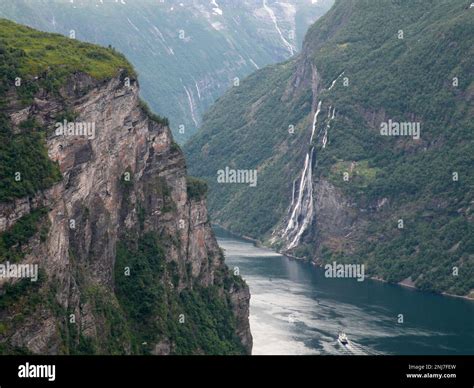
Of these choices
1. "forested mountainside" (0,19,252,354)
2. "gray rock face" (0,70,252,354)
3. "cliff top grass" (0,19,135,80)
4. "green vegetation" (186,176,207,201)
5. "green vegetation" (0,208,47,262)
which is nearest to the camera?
"green vegetation" (0,208,47,262)

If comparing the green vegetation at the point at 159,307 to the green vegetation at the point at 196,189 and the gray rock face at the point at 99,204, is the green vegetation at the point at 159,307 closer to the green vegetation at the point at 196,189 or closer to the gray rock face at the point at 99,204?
the gray rock face at the point at 99,204

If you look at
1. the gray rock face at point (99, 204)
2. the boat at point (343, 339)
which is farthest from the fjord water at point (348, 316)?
the gray rock face at point (99, 204)

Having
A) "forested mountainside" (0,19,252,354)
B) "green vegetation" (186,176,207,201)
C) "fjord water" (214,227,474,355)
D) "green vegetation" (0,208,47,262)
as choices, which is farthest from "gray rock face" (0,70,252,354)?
"fjord water" (214,227,474,355)

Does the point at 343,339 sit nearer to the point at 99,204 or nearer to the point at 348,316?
the point at 348,316

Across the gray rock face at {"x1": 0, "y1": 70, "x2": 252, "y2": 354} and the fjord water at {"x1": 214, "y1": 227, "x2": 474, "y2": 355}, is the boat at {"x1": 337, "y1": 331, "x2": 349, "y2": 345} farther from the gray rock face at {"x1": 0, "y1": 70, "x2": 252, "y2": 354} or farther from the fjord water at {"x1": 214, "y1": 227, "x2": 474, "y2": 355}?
the gray rock face at {"x1": 0, "y1": 70, "x2": 252, "y2": 354}

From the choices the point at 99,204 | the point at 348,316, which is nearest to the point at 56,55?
the point at 99,204

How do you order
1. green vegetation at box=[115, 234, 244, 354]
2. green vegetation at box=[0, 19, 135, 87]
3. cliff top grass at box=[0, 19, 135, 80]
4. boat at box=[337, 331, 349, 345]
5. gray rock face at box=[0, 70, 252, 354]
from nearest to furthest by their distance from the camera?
gray rock face at box=[0, 70, 252, 354], green vegetation at box=[0, 19, 135, 87], cliff top grass at box=[0, 19, 135, 80], green vegetation at box=[115, 234, 244, 354], boat at box=[337, 331, 349, 345]
